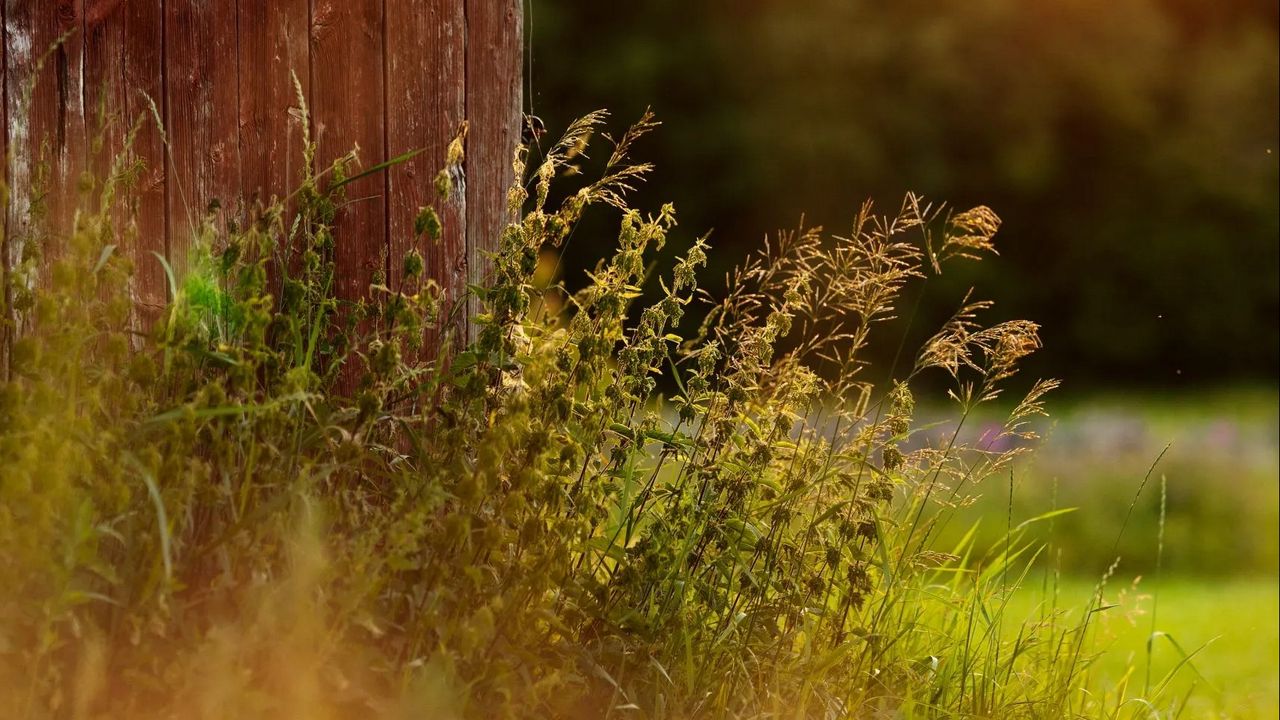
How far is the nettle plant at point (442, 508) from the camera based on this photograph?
2.27 meters

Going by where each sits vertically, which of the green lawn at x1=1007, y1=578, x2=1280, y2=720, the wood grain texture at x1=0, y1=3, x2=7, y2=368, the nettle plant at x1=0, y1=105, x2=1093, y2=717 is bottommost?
the green lawn at x1=1007, y1=578, x2=1280, y2=720

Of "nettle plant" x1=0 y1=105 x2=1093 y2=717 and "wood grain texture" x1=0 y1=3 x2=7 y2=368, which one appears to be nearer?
"nettle plant" x1=0 y1=105 x2=1093 y2=717

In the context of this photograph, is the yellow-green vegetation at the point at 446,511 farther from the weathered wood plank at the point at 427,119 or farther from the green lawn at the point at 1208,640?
the green lawn at the point at 1208,640

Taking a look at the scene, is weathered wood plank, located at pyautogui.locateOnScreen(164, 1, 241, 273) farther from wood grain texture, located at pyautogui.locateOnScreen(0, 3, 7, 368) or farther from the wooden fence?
wood grain texture, located at pyautogui.locateOnScreen(0, 3, 7, 368)

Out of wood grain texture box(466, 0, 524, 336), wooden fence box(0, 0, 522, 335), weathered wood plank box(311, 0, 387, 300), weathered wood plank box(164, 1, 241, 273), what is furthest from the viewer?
wood grain texture box(466, 0, 524, 336)

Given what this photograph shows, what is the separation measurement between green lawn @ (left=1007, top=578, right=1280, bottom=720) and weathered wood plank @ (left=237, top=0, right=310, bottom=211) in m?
3.53

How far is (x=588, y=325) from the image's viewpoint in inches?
114

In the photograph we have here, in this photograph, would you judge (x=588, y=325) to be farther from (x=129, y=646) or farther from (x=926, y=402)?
(x=926, y=402)

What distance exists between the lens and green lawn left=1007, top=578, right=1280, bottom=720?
5.64 metres

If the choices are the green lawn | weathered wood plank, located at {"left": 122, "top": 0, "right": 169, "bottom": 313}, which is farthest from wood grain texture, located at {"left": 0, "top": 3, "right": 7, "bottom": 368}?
the green lawn


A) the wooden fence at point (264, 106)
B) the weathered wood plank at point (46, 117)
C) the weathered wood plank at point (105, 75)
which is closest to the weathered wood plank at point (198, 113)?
the wooden fence at point (264, 106)

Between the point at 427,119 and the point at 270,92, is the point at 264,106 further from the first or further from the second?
the point at 427,119

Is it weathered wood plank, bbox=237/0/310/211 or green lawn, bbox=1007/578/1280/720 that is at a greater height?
weathered wood plank, bbox=237/0/310/211

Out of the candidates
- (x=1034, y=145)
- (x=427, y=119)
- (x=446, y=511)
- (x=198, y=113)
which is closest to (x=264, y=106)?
(x=198, y=113)
